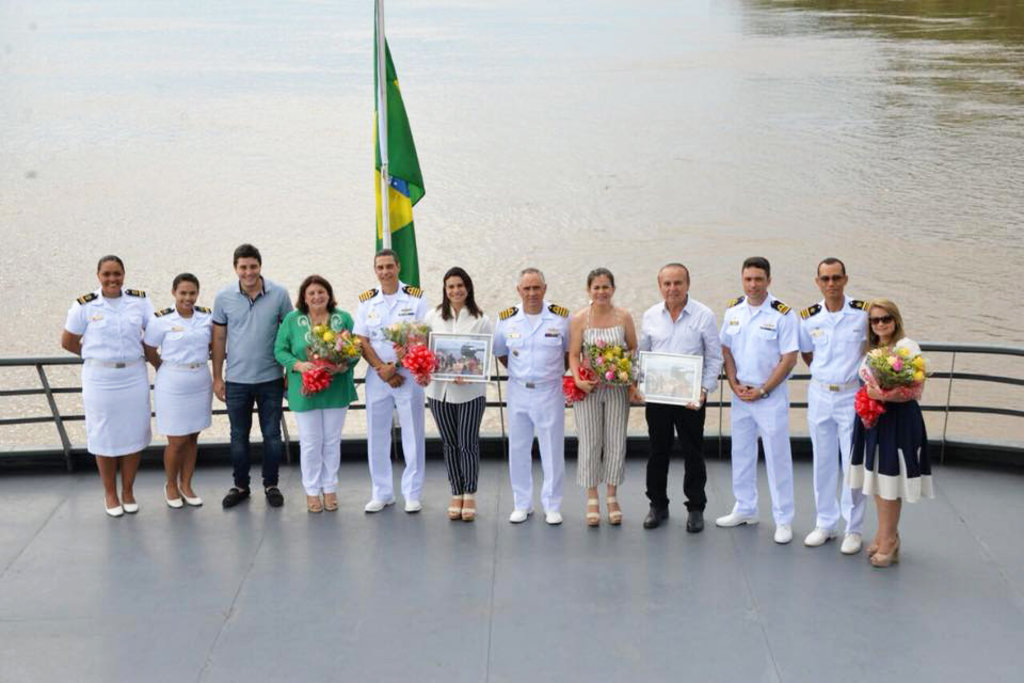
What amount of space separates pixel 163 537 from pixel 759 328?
3206 millimetres

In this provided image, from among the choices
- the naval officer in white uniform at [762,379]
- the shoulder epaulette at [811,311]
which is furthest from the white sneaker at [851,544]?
the shoulder epaulette at [811,311]

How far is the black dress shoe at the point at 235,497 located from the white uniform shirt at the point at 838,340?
10.2 ft

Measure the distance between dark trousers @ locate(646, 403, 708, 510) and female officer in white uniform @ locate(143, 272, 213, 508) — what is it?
7.75 feet

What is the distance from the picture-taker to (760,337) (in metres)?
5.60

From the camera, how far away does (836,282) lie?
5.38m

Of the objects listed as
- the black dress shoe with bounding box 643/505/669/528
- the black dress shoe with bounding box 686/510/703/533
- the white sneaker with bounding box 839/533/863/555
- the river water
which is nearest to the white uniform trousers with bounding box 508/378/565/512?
the black dress shoe with bounding box 643/505/669/528

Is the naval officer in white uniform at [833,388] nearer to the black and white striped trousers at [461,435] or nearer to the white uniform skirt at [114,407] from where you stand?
the black and white striped trousers at [461,435]

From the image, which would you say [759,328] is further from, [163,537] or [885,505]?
[163,537]

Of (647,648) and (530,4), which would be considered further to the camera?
(530,4)

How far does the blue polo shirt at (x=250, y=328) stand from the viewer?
600 cm

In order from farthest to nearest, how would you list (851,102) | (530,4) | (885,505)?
(530,4)
(851,102)
(885,505)

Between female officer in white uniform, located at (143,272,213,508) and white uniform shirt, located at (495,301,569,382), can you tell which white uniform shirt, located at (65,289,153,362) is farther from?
white uniform shirt, located at (495,301,569,382)

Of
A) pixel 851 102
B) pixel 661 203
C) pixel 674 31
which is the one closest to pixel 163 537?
pixel 661 203

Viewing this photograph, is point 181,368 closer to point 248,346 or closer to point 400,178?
point 248,346
